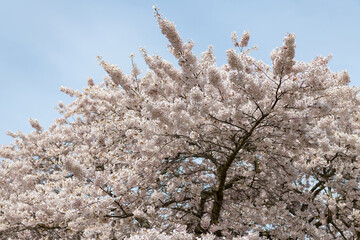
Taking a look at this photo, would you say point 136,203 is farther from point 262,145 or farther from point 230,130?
point 262,145

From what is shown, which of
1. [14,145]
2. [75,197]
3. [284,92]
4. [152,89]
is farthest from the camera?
[14,145]

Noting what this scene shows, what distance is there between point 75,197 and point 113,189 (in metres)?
0.66

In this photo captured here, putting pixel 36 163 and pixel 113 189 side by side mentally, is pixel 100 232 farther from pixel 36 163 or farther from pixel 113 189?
pixel 36 163

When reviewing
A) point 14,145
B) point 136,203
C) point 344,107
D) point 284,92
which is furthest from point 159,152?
point 14,145

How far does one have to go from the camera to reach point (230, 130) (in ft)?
18.5

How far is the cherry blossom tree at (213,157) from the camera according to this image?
4.91m

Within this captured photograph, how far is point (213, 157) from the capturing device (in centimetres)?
645

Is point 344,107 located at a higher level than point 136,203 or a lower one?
higher

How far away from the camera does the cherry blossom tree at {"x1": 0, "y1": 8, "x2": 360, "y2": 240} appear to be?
4914 millimetres

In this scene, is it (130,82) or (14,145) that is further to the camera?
(14,145)

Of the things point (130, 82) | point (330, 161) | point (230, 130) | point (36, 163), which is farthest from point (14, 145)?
point (330, 161)

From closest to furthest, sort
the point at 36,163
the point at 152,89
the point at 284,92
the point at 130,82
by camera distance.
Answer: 1. the point at 284,92
2. the point at 152,89
3. the point at 130,82
4. the point at 36,163

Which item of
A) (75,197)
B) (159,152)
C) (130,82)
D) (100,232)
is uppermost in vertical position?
(130,82)

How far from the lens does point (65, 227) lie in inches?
229
